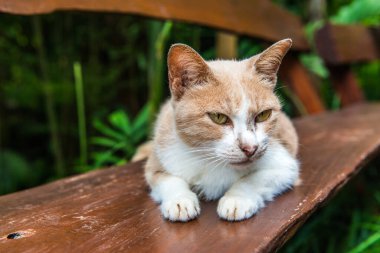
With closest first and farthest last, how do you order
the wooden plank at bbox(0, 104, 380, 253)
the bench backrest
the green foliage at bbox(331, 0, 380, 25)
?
the wooden plank at bbox(0, 104, 380, 253)
the bench backrest
the green foliage at bbox(331, 0, 380, 25)

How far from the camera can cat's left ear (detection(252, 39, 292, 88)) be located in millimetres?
1516

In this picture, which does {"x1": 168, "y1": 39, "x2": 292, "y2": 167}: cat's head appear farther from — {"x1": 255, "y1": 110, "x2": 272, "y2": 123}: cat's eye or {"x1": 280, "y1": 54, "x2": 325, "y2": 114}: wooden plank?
{"x1": 280, "y1": 54, "x2": 325, "y2": 114}: wooden plank

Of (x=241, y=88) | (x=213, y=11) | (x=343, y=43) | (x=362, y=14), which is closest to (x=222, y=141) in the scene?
(x=241, y=88)

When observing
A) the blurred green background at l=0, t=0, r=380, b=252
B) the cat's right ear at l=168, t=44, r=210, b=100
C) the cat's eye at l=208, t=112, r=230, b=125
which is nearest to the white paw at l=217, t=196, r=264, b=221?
the cat's eye at l=208, t=112, r=230, b=125

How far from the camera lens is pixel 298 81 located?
3629mm

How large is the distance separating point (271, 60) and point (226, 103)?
0.28m

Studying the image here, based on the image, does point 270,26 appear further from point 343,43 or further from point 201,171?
point 201,171

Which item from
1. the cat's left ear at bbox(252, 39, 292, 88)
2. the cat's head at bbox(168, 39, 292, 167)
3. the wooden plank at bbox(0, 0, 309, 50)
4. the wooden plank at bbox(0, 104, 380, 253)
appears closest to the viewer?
the wooden plank at bbox(0, 104, 380, 253)

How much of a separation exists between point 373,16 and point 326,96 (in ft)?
3.08

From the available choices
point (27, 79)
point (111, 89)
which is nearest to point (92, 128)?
point (111, 89)

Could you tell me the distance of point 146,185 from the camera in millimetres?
1732

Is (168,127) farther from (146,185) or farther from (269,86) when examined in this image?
(269,86)

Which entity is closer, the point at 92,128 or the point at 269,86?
the point at 269,86

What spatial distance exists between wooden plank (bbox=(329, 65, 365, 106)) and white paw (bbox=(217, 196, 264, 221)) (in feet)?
9.03
